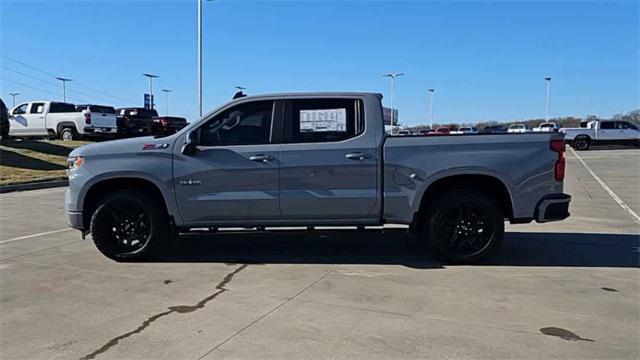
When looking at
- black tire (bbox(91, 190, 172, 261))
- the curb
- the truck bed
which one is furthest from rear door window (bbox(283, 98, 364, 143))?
the curb

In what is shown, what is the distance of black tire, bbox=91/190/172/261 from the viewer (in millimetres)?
6355

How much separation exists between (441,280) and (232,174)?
260 cm

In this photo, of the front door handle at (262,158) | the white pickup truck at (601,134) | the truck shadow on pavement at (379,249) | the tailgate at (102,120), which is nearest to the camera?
the front door handle at (262,158)

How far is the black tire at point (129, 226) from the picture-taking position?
20.9 feet

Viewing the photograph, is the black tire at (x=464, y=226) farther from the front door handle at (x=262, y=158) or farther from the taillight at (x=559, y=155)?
the front door handle at (x=262, y=158)

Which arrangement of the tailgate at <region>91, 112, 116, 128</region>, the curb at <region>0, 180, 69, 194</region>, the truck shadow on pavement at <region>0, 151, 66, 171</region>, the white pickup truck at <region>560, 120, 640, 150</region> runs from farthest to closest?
1. the white pickup truck at <region>560, 120, 640, 150</region>
2. the tailgate at <region>91, 112, 116, 128</region>
3. the truck shadow on pavement at <region>0, 151, 66, 171</region>
4. the curb at <region>0, 180, 69, 194</region>

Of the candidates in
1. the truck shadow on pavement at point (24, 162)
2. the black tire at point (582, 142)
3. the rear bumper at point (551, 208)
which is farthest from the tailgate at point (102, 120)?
the black tire at point (582, 142)

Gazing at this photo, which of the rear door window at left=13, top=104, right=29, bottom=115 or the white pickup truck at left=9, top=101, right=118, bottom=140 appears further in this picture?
the rear door window at left=13, top=104, right=29, bottom=115

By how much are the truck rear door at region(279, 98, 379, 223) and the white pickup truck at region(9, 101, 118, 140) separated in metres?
22.6

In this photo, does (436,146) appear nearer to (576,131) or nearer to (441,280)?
(441,280)

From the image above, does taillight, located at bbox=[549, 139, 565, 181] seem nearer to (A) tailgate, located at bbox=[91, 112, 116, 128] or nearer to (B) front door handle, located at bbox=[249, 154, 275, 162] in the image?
(B) front door handle, located at bbox=[249, 154, 275, 162]

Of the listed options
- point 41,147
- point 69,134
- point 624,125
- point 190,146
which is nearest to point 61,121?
point 69,134

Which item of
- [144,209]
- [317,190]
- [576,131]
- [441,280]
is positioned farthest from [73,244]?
[576,131]

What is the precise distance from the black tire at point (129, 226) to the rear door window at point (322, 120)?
5.87 ft
